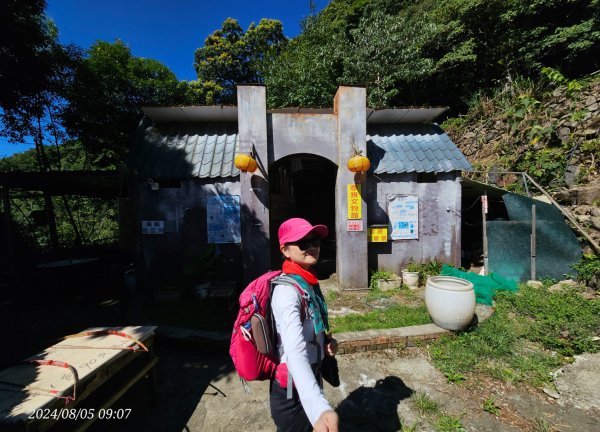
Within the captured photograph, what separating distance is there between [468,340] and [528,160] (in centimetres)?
798

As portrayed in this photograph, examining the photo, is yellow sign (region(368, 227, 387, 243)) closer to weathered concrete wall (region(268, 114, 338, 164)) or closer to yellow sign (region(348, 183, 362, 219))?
yellow sign (region(348, 183, 362, 219))

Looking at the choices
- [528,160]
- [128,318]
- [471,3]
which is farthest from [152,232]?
[471,3]

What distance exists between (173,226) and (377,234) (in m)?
5.37

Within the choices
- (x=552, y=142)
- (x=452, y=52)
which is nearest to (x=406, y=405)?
(x=552, y=142)

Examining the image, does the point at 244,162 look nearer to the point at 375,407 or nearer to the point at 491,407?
the point at 375,407

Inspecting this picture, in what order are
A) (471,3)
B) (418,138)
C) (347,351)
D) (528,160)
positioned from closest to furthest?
1. (347,351)
2. (418,138)
3. (528,160)
4. (471,3)

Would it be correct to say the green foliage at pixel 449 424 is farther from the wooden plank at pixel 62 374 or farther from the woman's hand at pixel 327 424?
the wooden plank at pixel 62 374

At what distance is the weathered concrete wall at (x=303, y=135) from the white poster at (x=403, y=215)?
Result: 2.09 metres

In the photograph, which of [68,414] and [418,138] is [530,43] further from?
[68,414]

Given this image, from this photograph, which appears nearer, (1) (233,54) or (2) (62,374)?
(2) (62,374)

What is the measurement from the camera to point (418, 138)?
7793 millimetres

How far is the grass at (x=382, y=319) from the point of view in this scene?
15.1 feet

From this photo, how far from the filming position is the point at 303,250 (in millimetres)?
1753

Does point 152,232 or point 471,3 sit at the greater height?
point 471,3
